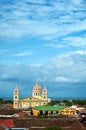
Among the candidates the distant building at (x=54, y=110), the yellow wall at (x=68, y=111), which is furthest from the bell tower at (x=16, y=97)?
the yellow wall at (x=68, y=111)

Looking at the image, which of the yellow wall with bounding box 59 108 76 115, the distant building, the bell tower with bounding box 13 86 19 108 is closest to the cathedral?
the bell tower with bounding box 13 86 19 108

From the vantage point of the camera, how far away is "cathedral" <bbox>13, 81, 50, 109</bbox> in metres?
125

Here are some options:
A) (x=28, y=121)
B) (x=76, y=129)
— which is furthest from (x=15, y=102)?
(x=76, y=129)

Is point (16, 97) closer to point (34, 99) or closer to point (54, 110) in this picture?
point (34, 99)

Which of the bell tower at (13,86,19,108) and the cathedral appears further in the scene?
the bell tower at (13,86,19,108)

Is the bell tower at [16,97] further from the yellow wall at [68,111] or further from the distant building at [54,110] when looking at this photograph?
the yellow wall at [68,111]

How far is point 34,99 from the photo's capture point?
125 m

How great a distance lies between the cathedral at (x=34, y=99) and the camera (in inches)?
4909

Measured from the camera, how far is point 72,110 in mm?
99812

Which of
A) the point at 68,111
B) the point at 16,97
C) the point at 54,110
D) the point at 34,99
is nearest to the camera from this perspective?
the point at 68,111

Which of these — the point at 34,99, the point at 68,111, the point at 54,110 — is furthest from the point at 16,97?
the point at 68,111

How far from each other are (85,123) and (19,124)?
8901 mm

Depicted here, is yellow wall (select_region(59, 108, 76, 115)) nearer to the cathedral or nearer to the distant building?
the distant building

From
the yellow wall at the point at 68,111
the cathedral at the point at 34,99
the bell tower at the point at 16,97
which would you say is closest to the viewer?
the yellow wall at the point at 68,111
